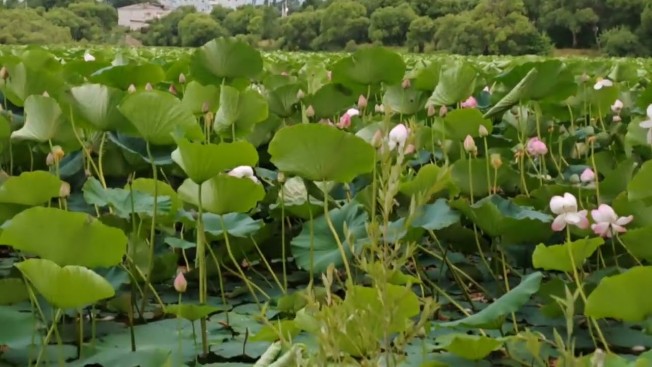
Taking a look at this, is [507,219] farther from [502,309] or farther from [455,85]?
[455,85]

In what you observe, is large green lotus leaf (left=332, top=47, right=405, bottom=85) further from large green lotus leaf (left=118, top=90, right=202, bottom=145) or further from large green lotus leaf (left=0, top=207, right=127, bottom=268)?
large green lotus leaf (left=0, top=207, right=127, bottom=268)

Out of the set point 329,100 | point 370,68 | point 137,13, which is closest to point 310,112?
point 329,100

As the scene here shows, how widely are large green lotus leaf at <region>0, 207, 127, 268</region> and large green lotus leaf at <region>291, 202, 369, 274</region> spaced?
0.88 ft

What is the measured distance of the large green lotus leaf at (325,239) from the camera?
1.02 meters

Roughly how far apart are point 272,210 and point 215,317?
0.20m

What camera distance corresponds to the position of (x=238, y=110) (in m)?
1.33

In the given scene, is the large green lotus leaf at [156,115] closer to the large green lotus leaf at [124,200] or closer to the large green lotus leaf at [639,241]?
the large green lotus leaf at [124,200]

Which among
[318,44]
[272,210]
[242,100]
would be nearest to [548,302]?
[272,210]

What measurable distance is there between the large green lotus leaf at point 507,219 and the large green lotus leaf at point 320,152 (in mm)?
145

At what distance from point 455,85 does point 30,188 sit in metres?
0.80

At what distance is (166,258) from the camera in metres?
1.09

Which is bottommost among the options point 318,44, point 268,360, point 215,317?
point 318,44

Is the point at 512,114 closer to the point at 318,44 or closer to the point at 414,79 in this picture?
the point at 414,79

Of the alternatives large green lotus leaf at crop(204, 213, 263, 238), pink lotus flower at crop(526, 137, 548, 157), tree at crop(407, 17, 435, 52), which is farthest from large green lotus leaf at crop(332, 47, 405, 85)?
tree at crop(407, 17, 435, 52)
